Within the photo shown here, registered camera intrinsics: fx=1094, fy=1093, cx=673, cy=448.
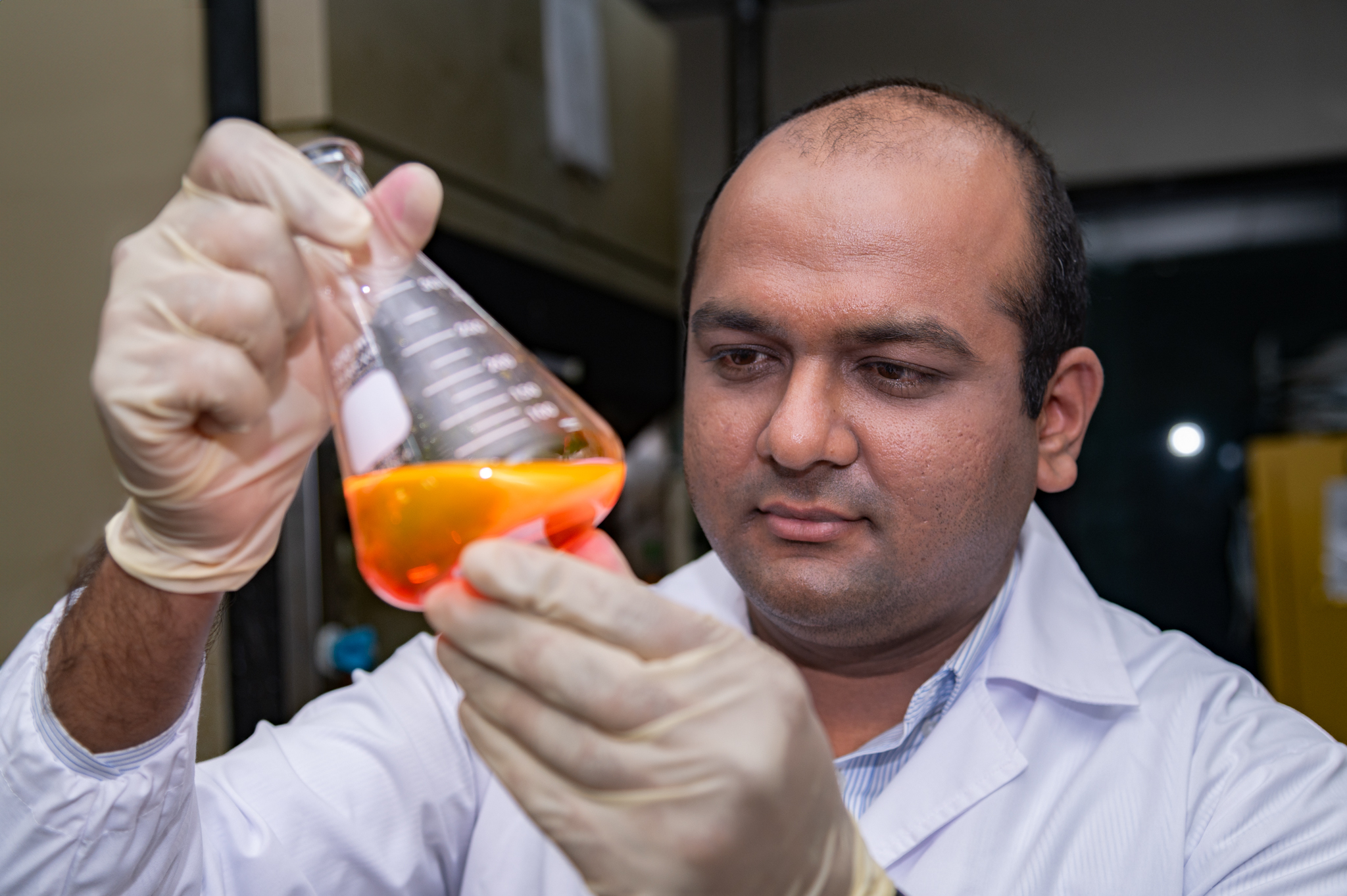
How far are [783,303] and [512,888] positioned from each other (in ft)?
2.53

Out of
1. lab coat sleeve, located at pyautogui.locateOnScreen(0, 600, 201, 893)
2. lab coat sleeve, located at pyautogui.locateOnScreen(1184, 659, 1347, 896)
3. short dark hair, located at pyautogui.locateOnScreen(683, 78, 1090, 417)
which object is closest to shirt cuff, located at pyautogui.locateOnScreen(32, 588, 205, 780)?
lab coat sleeve, located at pyautogui.locateOnScreen(0, 600, 201, 893)

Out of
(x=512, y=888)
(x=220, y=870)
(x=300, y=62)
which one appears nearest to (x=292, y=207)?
(x=220, y=870)

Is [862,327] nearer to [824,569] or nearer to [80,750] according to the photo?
[824,569]

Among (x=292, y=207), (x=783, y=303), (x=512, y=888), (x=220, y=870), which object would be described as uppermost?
(x=292, y=207)

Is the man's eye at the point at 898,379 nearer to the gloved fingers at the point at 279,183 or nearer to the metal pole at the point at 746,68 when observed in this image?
the gloved fingers at the point at 279,183

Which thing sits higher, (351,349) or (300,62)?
(300,62)

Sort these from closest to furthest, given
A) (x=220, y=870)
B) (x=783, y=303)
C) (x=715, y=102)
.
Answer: (x=220, y=870), (x=783, y=303), (x=715, y=102)

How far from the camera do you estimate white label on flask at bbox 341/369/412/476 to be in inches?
30.9

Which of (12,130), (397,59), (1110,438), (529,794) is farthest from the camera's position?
(1110,438)

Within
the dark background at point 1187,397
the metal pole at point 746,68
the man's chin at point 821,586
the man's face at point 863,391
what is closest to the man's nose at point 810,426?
the man's face at point 863,391

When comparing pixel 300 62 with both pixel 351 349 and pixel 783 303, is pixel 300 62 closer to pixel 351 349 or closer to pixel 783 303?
pixel 783 303

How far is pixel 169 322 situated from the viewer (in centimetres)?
84

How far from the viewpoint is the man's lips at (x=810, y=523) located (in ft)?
3.96

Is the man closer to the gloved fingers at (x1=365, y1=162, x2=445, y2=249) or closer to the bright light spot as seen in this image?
the gloved fingers at (x1=365, y1=162, x2=445, y2=249)
